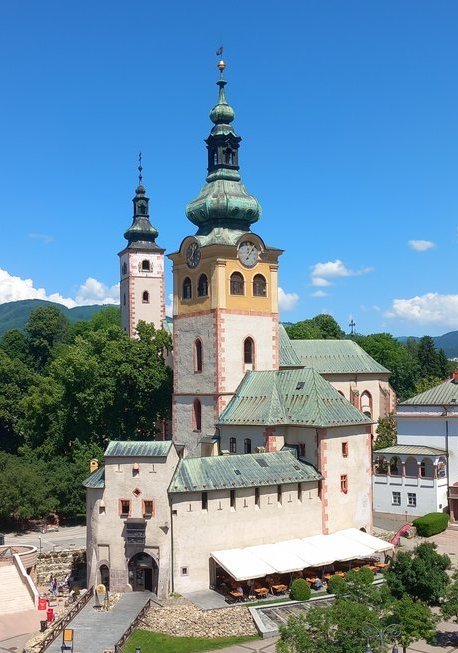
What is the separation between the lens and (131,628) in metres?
31.8

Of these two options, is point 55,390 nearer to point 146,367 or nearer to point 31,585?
point 146,367

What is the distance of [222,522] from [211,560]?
1878 mm

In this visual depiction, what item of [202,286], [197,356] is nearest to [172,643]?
[197,356]

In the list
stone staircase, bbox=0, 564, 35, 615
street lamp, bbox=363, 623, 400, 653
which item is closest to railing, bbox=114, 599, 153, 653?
stone staircase, bbox=0, 564, 35, 615

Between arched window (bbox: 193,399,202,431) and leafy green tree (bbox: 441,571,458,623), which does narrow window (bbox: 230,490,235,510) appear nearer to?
arched window (bbox: 193,399,202,431)

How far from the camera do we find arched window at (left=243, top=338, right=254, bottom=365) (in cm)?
4975

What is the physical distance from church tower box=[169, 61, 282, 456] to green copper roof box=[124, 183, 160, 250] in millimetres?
25944

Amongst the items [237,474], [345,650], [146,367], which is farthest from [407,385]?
[345,650]

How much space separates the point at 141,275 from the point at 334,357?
889 inches

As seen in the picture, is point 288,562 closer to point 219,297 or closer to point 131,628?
point 131,628

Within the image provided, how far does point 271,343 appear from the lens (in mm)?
50812

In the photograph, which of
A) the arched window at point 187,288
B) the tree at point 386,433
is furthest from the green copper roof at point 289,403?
the tree at point 386,433

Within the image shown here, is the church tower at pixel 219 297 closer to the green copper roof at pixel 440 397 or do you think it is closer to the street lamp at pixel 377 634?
the green copper roof at pixel 440 397

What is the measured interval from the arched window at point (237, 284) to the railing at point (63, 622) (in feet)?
67.0
